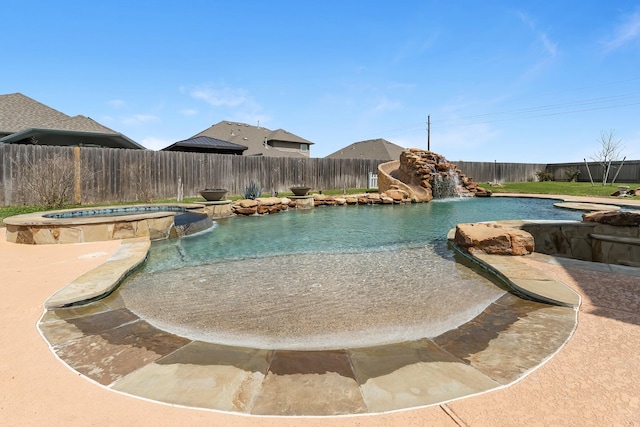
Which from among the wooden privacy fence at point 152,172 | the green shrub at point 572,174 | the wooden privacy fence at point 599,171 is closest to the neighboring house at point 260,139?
the wooden privacy fence at point 152,172

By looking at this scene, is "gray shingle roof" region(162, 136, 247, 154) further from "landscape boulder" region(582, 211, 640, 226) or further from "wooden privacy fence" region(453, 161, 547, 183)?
"landscape boulder" region(582, 211, 640, 226)

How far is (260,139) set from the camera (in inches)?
1244

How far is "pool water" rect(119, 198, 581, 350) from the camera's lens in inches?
107

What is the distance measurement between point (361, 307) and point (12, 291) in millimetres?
3629

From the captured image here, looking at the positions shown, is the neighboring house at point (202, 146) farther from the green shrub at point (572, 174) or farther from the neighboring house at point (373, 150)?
the green shrub at point (572, 174)

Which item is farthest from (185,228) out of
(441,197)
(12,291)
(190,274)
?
(441,197)

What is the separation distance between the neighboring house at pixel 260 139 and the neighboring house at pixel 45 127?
11.6m

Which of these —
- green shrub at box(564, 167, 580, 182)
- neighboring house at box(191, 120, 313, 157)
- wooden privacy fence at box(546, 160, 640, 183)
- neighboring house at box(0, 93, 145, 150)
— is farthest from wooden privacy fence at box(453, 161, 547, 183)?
neighboring house at box(0, 93, 145, 150)

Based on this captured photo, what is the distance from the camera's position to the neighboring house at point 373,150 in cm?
3400

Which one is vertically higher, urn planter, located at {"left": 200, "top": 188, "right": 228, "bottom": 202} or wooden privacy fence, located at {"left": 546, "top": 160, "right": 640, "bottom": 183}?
wooden privacy fence, located at {"left": 546, "top": 160, "right": 640, "bottom": 183}

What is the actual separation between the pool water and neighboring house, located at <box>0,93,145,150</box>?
14285 mm

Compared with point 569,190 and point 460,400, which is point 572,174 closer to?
point 569,190

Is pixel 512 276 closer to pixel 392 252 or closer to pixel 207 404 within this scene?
pixel 392 252

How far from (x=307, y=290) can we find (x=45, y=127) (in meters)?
18.7
